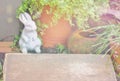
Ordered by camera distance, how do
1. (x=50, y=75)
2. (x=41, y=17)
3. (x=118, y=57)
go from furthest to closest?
(x=41, y=17) → (x=118, y=57) → (x=50, y=75)

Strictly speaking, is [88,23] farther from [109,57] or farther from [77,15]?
[109,57]

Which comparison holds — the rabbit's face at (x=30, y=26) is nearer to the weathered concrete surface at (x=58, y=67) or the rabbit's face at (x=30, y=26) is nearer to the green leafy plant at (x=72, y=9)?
the green leafy plant at (x=72, y=9)

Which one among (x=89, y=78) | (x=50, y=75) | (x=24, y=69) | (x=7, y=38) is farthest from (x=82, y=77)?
(x=7, y=38)

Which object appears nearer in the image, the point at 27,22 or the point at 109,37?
the point at 109,37

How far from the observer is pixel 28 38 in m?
2.64

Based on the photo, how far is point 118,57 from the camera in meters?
2.51

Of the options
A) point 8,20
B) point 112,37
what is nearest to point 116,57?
point 112,37

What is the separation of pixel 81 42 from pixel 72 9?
26 centimetres

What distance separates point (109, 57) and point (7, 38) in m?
0.83

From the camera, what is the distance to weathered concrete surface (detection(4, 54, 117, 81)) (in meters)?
2.31

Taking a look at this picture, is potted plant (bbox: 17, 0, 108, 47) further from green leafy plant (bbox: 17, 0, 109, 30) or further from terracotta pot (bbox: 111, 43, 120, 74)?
terracotta pot (bbox: 111, 43, 120, 74)

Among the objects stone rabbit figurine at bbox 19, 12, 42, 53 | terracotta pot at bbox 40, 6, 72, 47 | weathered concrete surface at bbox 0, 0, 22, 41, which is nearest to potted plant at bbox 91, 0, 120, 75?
terracotta pot at bbox 40, 6, 72, 47

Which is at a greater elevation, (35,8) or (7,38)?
(35,8)

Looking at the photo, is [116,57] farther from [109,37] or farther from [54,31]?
[54,31]
